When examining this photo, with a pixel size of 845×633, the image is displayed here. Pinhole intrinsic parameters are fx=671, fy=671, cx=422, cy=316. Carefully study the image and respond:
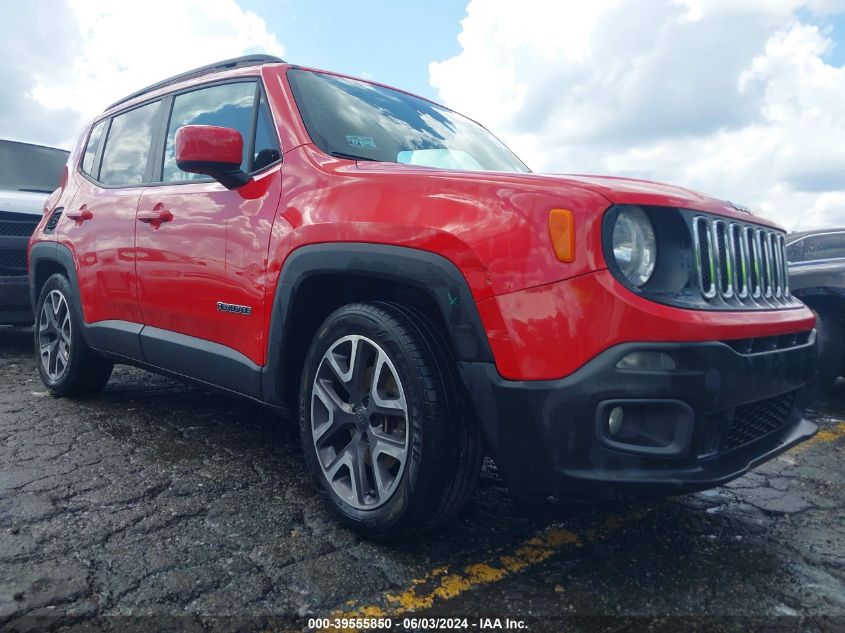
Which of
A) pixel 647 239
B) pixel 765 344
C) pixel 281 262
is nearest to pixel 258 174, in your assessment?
pixel 281 262

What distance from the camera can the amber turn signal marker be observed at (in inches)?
72.1

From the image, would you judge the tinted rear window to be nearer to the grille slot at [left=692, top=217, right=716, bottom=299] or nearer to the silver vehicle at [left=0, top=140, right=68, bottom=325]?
the grille slot at [left=692, top=217, right=716, bottom=299]

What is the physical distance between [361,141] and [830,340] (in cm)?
349

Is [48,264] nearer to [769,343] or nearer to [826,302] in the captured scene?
[769,343]

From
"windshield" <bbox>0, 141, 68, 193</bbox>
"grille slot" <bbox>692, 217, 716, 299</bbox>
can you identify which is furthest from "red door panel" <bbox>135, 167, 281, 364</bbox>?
"windshield" <bbox>0, 141, 68, 193</bbox>

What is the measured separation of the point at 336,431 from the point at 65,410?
2.35m

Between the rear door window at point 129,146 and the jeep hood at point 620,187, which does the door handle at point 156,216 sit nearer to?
the rear door window at point 129,146

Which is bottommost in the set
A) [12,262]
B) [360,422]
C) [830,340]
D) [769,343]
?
[12,262]

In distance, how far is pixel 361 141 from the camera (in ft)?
8.96

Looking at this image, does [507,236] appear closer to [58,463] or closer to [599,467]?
[599,467]

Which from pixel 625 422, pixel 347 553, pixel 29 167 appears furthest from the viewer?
pixel 29 167

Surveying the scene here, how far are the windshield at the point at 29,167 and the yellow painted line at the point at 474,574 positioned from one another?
20.4 ft

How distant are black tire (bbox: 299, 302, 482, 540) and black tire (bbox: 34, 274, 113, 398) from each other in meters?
2.49

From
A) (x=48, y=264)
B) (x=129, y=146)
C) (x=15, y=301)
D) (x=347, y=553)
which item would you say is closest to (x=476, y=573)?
(x=347, y=553)
